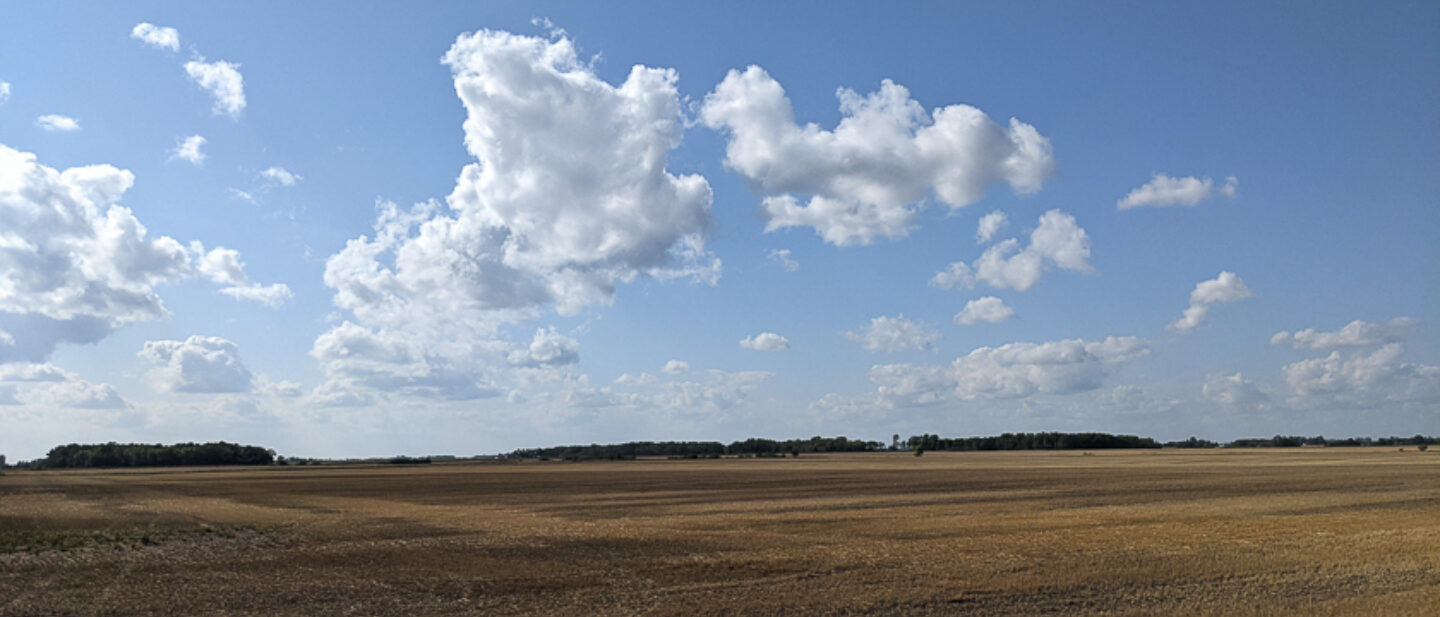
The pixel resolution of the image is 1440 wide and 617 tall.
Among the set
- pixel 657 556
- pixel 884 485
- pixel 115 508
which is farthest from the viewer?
pixel 884 485

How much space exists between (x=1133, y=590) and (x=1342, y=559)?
294 inches

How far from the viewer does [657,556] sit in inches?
1021

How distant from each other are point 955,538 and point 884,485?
3596cm

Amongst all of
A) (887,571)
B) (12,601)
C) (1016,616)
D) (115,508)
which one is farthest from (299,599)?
(115,508)

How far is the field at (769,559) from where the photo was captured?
1880cm

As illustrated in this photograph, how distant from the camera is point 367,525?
38781 mm

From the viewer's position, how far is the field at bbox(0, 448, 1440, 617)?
18797mm

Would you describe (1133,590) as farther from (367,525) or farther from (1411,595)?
(367,525)

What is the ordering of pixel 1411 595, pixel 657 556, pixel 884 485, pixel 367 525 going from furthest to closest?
pixel 884 485
pixel 367 525
pixel 657 556
pixel 1411 595

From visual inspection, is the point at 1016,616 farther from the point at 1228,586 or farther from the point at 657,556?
the point at 657,556

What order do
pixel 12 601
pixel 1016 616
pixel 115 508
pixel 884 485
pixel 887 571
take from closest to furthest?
pixel 1016 616 → pixel 12 601 → pixel 887 571 → pixel 115 508 → pixel 884 485

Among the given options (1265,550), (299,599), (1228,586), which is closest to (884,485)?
(1265,550)

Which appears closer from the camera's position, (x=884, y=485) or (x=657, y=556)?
(x=657, y=556)

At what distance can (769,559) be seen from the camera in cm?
2467
